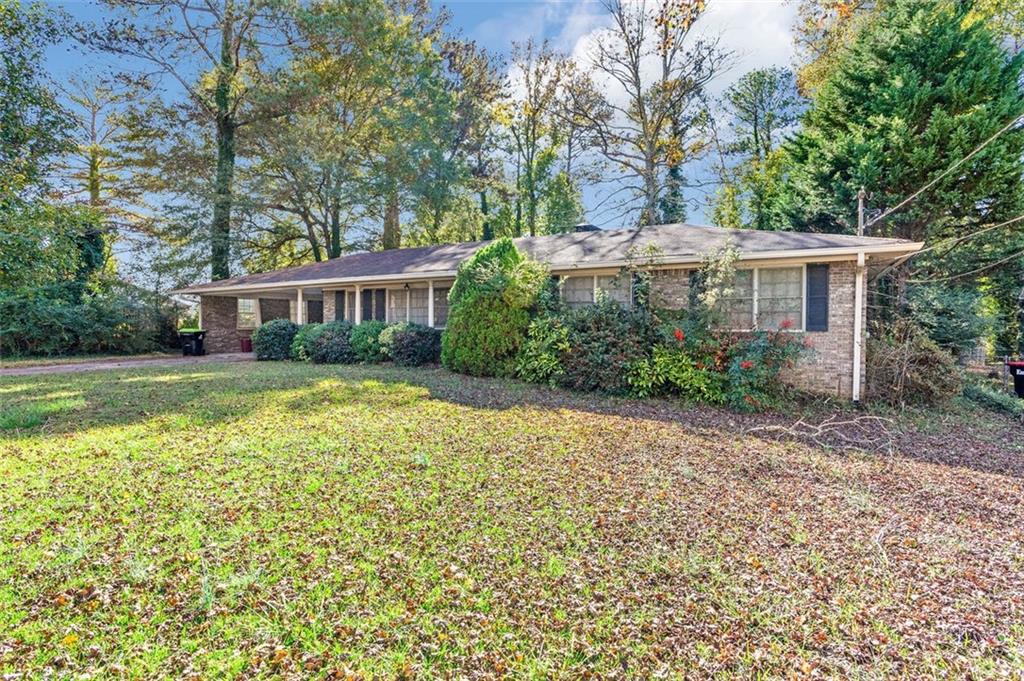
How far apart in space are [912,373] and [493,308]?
7.59 meters

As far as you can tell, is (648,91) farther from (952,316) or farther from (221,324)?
(221,324)

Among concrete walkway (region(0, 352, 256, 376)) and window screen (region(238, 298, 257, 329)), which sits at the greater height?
window screen (region(238, 298, 257, 329))

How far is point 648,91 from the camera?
1756cm

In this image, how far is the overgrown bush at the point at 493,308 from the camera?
1030 cm

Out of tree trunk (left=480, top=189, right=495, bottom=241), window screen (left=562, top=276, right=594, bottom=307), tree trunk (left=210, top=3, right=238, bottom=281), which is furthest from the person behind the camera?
tree trunk (left=480, top=189, right=495, bottom=241)

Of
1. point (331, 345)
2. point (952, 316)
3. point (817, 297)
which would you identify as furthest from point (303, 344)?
point (952, 316)

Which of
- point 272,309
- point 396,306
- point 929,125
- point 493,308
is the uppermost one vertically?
point 929,125

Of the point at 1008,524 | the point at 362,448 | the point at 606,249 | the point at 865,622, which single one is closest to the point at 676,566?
the point at 865,622

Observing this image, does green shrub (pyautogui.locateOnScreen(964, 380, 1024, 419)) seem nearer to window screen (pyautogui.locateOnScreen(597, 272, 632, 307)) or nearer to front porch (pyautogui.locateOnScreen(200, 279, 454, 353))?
window screen (pyautogui.locateOnScreen(597, 272, 632, 307))

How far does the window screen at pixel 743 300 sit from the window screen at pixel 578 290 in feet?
10.1

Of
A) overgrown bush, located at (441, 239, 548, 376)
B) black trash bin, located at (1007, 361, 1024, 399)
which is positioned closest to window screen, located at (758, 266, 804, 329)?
overgrown bush, located at (441, 239, 548, 376)

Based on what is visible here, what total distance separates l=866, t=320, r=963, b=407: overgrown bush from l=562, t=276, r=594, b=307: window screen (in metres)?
5.51

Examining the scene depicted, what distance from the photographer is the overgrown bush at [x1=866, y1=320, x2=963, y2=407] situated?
8781mm

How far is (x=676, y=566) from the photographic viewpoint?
3039mm
